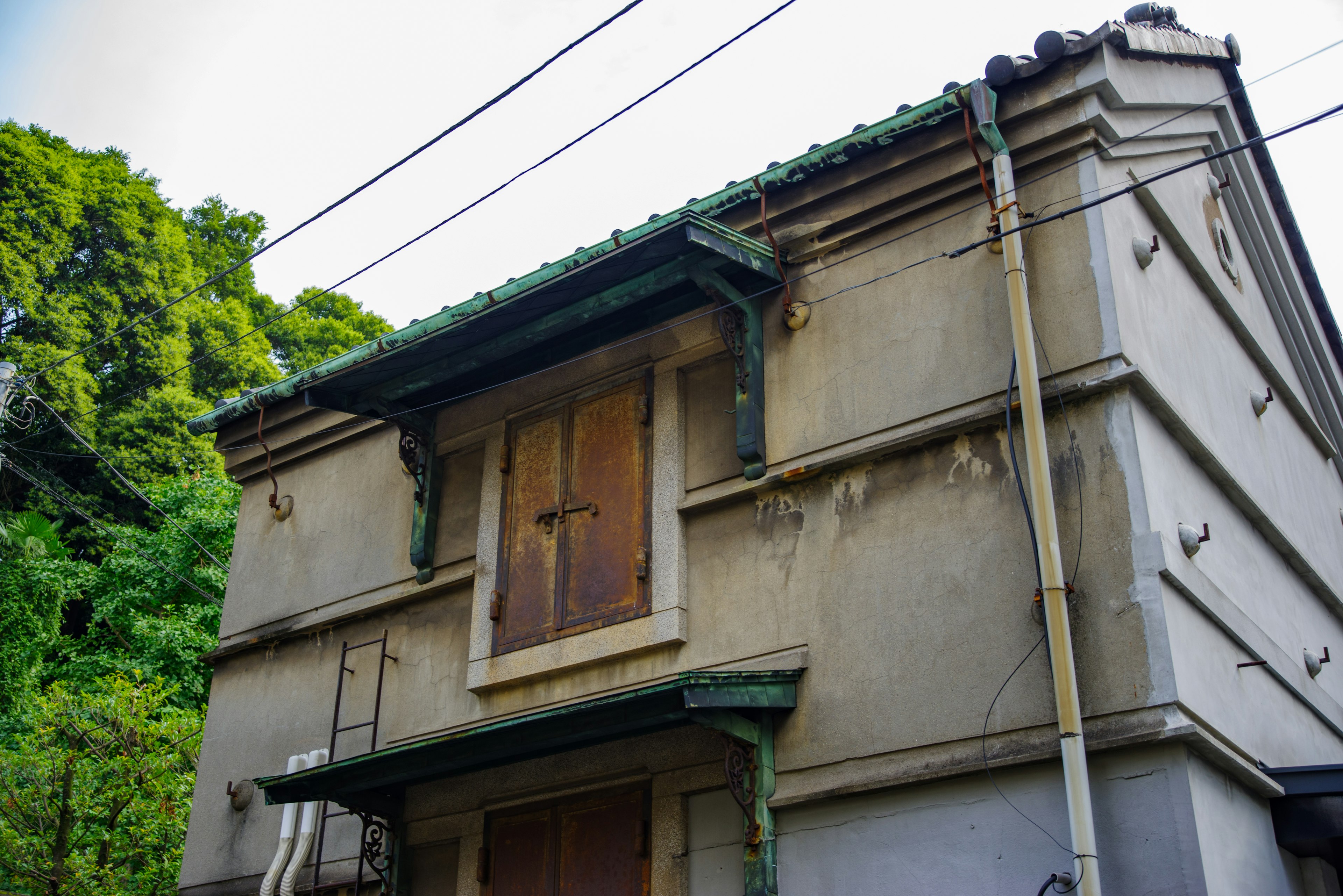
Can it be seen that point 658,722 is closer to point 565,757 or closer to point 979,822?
point 565,757

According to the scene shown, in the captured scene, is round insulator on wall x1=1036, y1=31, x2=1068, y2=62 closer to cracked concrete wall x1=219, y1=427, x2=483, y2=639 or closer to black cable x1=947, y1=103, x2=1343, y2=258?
black cable x1=947, y1=103, x2=1343, y2=258

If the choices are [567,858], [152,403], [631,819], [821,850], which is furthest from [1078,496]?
[152,403]

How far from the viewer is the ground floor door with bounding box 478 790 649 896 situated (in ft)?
28.7

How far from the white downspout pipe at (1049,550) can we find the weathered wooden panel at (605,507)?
3.13 metres

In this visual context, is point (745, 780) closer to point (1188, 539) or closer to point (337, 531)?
point (1188, 539)

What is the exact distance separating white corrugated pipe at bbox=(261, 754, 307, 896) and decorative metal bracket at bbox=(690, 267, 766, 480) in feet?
15.7

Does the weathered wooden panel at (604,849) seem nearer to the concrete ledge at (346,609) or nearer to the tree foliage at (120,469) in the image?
the concrete ledge at (346,609)

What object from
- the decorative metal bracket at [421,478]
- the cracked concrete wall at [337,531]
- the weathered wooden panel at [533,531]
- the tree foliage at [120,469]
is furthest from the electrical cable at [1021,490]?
the tree foliage at [120,469]

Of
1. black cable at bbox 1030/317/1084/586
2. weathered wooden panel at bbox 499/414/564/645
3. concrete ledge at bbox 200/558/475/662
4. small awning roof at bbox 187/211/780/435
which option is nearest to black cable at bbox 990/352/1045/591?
black cable at bbox 1030/317/1084/586

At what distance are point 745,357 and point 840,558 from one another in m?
1.75

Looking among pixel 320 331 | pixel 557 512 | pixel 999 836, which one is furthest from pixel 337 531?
pixel 320 331

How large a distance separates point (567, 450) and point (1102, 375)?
14.5 ft

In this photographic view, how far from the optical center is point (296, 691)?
1162 centimetres

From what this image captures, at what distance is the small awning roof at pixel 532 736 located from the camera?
783 centimetres
